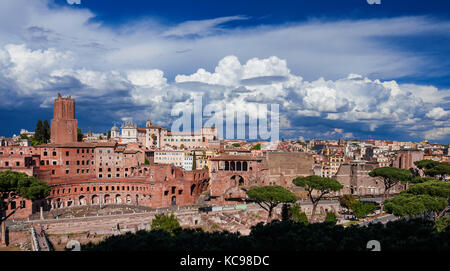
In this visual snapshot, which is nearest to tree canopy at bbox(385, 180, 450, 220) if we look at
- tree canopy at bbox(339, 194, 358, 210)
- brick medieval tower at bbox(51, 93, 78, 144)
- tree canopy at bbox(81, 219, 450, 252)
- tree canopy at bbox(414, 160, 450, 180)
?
tree canopy at bbox(339, 194, 358, 210)

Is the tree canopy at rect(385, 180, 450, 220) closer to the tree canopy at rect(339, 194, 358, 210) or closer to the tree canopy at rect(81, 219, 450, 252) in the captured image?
the tree canopy at rect(339, 194, 358, 210)

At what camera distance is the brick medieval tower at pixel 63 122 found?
275ft

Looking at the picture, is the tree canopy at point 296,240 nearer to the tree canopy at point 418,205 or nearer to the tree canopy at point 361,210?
the tree canopy at point 418,205

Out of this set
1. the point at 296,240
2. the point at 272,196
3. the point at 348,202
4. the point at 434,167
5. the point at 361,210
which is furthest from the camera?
the point at 434,167

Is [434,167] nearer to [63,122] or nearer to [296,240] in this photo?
[296,240]

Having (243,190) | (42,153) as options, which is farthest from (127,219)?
(42,153)

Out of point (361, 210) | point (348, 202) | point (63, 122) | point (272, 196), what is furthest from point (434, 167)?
point (63, 122)

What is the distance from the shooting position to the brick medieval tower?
8394cm

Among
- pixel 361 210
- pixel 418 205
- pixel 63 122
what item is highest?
pixel 63 122

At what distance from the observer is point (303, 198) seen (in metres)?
73.1

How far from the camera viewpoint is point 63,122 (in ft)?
277

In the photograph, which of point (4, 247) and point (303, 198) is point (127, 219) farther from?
point (303, 198)
